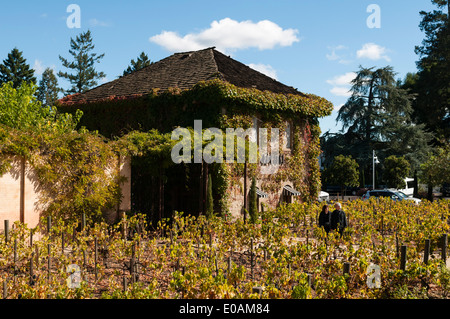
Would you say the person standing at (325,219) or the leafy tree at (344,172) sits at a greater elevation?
the leafy tree at (344,172)

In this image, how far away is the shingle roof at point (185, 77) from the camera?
19969mm

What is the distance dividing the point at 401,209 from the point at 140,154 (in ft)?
33.8

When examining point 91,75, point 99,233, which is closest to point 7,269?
point 99,233

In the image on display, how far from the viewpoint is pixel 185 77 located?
20.4 metres

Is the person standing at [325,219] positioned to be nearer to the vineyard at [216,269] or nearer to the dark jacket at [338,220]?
the dark jacket at [338,220]

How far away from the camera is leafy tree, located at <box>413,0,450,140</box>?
47.7 meters

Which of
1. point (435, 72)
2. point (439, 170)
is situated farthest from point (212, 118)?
point (435, 72)

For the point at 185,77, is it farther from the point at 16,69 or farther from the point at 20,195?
the point at 16,69

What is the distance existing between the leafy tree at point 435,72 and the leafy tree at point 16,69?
50319 mm

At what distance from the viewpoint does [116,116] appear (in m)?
21.3

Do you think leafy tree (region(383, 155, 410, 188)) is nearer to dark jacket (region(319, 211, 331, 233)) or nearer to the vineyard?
the vineyard

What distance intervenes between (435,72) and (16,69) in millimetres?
53011

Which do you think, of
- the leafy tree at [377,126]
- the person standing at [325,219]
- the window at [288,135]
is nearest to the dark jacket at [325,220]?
the person standing at [325,219]
